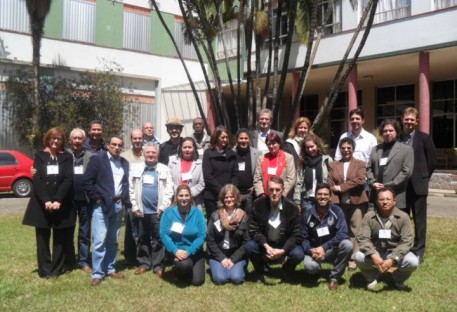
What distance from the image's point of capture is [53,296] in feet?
18.1

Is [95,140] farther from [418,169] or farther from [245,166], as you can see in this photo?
[418,169]

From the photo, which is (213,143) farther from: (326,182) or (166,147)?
(326,182)

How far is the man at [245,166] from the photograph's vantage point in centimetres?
686

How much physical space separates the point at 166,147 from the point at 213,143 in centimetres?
101

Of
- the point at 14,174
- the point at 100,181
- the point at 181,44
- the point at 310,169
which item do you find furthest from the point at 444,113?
the point at 100,181

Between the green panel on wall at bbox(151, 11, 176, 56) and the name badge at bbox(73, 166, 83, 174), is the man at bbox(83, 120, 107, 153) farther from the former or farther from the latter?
the green panel on wall at bbox(151, 11, 176, 56)

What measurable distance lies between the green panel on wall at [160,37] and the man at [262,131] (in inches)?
758

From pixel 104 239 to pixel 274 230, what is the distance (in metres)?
2.07

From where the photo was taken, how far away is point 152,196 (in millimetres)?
6586

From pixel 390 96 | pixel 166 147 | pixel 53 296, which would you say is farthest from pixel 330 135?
pixel 53 296

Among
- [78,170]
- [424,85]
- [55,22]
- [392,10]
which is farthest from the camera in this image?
[55,22]

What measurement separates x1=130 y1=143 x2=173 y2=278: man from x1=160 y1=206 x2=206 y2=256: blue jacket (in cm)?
30

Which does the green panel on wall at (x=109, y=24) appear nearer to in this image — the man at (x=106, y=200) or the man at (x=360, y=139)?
the man at (x=106, y=200)

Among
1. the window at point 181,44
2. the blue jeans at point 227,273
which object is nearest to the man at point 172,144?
the blue jeans at point 227,273
